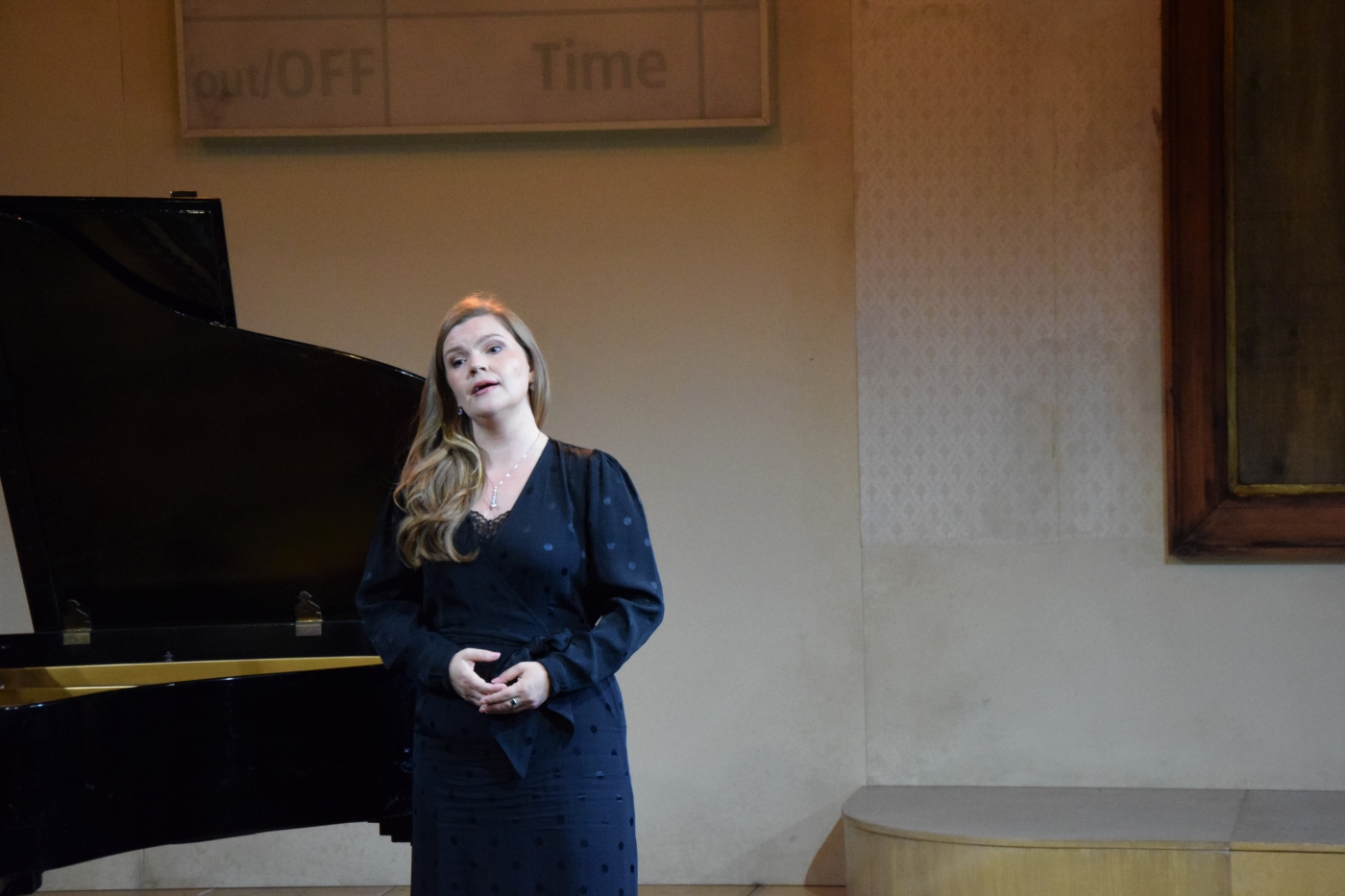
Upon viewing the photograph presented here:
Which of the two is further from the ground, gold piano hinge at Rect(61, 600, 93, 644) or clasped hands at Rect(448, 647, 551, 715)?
clasped hands at Rect(448, 647, 551, 715)

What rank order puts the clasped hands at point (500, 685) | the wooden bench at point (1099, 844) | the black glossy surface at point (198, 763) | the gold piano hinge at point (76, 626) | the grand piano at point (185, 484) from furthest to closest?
the wooden bench at point (1099, 844) → the gold piano hinge at point (76, 626) → the grand piano at point (185, 484) → the black glossy surface at point (198, 763) → the clasped hands at point (500, 685)

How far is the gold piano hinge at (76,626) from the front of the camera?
110 inches

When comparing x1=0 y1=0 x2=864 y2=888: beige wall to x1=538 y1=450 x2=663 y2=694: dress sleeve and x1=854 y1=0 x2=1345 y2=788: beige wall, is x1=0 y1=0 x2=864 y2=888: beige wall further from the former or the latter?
x1=538 y1=450 x2=663 y2=694: dress sleeve

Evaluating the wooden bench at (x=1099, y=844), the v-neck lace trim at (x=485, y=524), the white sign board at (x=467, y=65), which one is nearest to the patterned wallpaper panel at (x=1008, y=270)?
the white sign board at (x=467, y=65)

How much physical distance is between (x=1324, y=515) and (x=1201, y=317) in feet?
1.93

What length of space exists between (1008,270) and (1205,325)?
51 centimetres

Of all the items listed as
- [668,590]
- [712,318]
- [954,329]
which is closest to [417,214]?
[712,318]

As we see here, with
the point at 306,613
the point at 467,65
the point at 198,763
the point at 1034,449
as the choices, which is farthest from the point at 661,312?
the point at 198,763

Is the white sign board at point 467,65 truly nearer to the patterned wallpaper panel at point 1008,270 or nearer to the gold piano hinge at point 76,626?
the patterned wallpaper panel at point 1008,270

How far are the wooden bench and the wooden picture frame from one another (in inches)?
25.7

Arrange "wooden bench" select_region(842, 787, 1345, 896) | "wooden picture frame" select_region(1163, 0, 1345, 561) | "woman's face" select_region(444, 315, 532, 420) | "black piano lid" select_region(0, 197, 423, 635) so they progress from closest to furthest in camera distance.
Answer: "woman's face" select_region(444, 315, 532, 420) < "black piano lid" select_region(0, 197, 423, 635) < "wooden bench" select_region(842, 787, 1345, 896) < "wooden picture frame" select_region(1163, 0, 1345, 561)

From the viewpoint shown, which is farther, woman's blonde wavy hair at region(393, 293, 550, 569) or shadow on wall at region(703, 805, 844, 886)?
shadow on wall at region(703, 805, 844, 886)

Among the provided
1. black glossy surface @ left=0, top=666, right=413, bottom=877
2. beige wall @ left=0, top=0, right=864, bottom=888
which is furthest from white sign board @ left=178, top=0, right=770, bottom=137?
black glossy surface @ left=0, top=666, right=413, bottom=877

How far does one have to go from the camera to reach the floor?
12.1 ft
